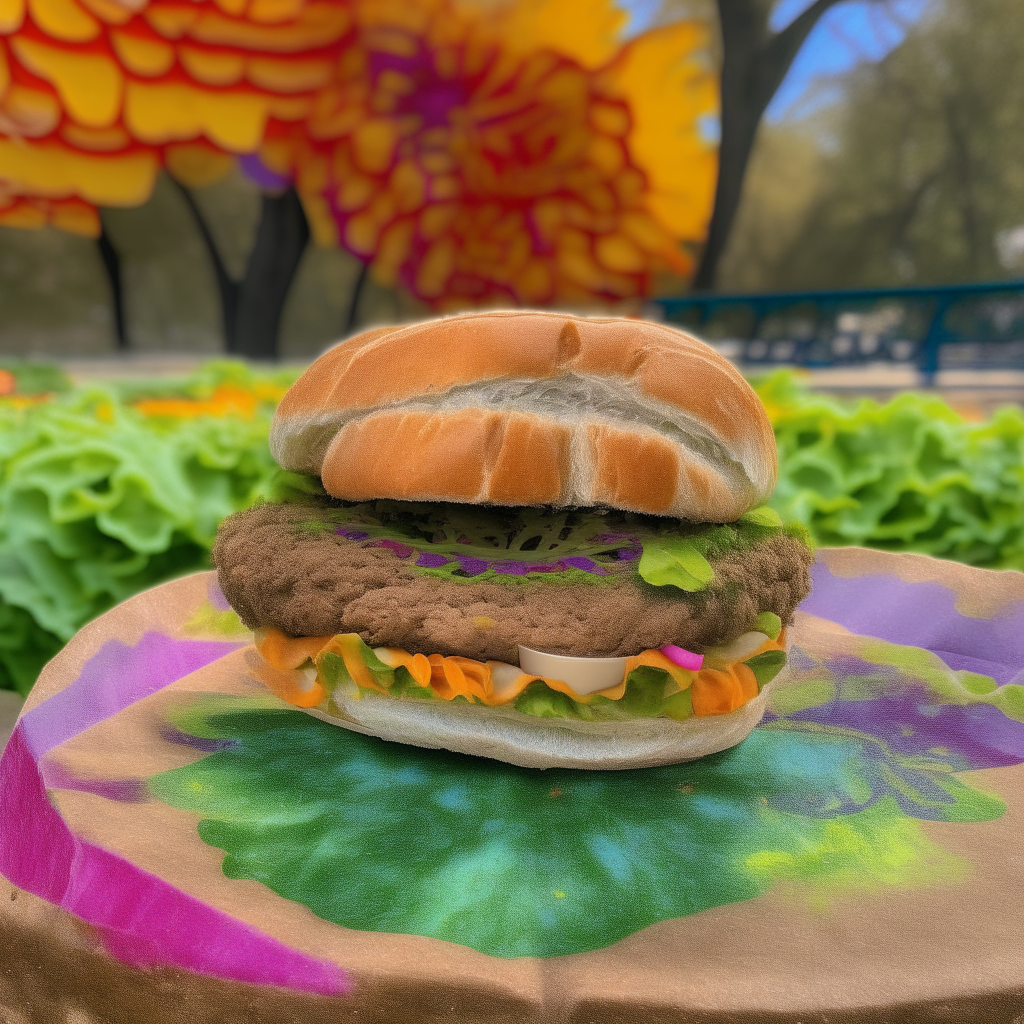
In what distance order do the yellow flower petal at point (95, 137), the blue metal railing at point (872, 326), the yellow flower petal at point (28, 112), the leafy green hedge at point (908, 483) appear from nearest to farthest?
1. the leafy green hedge at point (908, 483)
2. the blue metal railing at point (872, 326)
3. the yellow flower petal at point (28, 112)
4. the yellow flower petal at point (95, 137)

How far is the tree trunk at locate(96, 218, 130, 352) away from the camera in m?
7.15

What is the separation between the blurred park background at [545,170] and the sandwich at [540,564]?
3.03 m

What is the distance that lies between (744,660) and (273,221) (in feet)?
22.1

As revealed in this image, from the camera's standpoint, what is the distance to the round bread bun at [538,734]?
54.1 inches

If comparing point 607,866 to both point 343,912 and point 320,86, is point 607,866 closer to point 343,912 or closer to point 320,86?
point 343,912

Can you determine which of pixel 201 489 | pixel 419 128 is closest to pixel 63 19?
pixel 419 128

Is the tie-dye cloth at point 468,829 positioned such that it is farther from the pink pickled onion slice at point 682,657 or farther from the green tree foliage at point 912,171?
the green tree foliage at point 912,171

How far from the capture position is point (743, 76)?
19.5ft

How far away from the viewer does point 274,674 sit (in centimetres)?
156

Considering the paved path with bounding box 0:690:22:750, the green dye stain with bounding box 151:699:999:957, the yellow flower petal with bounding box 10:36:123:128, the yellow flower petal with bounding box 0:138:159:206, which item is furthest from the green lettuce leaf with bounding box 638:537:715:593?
the yellow flower petal with bounding box 0:138:159:206

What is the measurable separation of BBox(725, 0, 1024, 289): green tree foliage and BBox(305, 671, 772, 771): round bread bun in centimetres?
570

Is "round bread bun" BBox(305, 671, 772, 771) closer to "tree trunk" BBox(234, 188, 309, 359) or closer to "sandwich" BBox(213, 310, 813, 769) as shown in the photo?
"sandwich" BBox(213, 310, 813, 769)

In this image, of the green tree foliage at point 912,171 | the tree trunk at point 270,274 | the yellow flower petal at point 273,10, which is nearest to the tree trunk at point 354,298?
the tree trunk at point 270,274

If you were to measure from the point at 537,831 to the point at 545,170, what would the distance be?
566 cm
